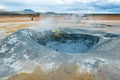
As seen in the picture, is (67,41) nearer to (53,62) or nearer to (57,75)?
(53,62)

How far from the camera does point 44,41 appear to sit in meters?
7.65

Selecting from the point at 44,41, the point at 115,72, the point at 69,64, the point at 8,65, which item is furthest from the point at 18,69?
the point at 44,41

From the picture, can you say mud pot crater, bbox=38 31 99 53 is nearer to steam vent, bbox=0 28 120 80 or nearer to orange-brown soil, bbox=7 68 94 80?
steam vent, bbox=0 28 120 80

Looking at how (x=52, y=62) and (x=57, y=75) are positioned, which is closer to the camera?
(x=57, y=75)

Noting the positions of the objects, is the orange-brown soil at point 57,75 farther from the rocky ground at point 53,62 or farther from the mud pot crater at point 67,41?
the mud pot crater at point 67,41

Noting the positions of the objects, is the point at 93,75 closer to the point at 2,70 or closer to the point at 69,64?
the point at 69,64

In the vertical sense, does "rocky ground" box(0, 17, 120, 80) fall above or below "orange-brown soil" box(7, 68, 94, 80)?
above

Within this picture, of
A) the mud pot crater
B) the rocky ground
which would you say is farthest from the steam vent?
the mud pot crater

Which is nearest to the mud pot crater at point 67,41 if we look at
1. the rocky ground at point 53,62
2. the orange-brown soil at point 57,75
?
the rocky ground at point 53,62

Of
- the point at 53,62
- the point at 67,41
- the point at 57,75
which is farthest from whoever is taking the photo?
the point at 67,41

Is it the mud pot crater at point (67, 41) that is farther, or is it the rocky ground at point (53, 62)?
the mud pot crater at point (67, 41)

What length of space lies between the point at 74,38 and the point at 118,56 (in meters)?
2.75

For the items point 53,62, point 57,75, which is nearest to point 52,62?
point 53,62

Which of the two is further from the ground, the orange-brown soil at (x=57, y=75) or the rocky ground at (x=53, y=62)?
the rocky ground at (x=53, y=62)
